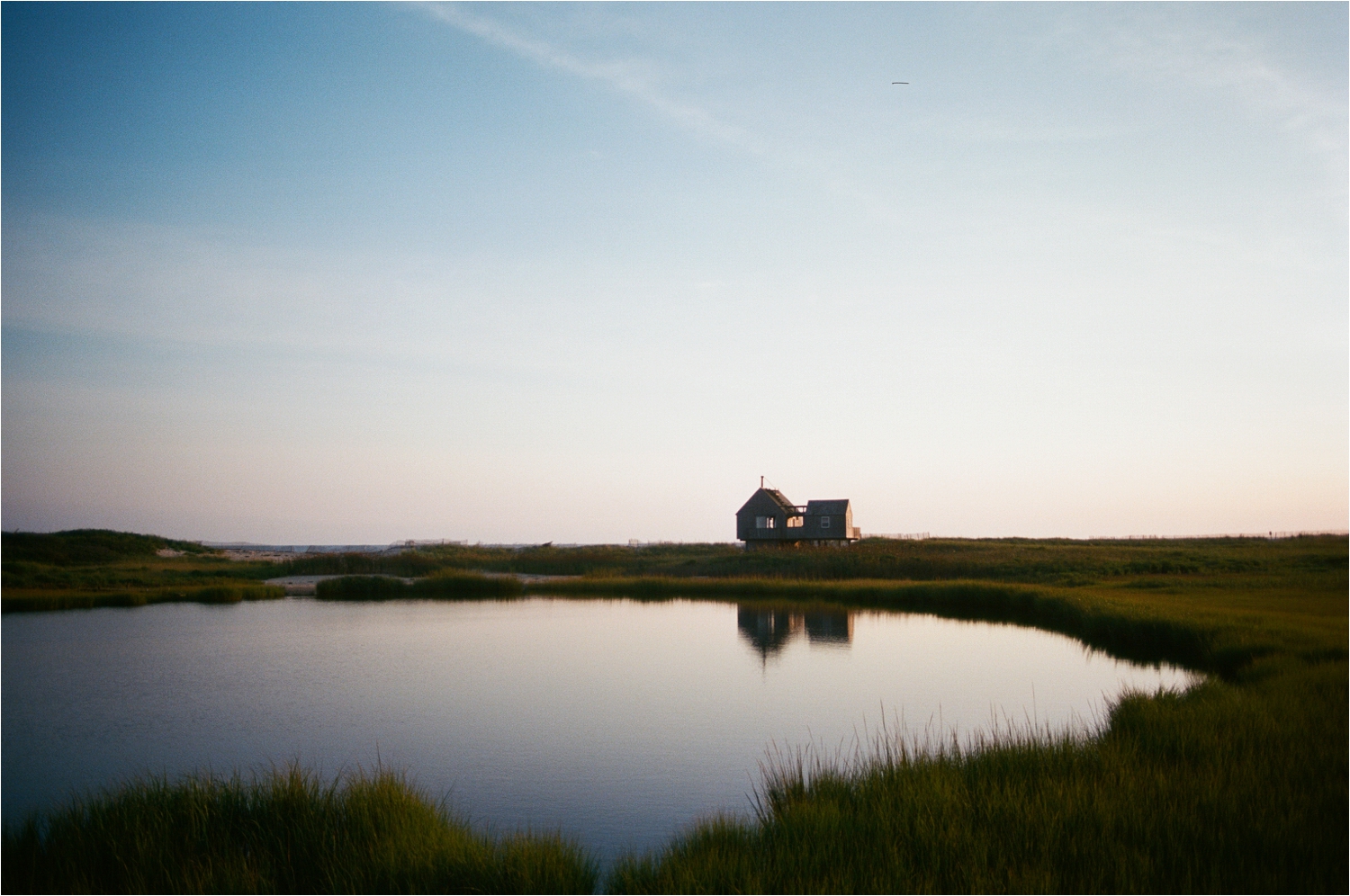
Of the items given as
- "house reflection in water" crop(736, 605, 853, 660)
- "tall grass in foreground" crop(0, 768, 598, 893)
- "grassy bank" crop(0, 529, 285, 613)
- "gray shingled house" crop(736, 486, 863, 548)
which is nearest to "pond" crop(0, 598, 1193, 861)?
"house reflection in water" crop(736, 605, 853, 660)

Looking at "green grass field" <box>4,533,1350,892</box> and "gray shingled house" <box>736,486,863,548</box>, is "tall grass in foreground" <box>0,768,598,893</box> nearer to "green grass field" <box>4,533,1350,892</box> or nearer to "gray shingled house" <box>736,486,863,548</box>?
"green grass field" <box>4,533,1350,892</box>

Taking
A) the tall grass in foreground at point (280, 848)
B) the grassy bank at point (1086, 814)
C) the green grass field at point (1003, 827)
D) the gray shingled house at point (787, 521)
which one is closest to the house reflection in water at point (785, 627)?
the green grass field at point (1003, 827)

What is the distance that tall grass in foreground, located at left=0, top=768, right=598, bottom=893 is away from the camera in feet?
18.7

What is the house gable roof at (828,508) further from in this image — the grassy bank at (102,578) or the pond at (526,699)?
the grassy bank at (102,578)

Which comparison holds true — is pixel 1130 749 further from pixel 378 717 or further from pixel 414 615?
pixel 414 615

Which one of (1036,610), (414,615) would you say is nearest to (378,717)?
(414,615)

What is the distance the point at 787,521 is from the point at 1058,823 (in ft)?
154

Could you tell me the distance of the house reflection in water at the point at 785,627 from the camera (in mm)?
21134

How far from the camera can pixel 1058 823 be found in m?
6.32

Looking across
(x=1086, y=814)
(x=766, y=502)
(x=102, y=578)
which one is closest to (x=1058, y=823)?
(x=1086, y=814)

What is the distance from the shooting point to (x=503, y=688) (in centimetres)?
1502

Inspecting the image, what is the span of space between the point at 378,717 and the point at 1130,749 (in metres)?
10.1

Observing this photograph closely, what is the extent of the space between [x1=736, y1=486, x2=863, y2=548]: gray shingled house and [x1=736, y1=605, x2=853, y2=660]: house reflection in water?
76.9ft

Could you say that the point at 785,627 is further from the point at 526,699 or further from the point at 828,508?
the point at 828,508
